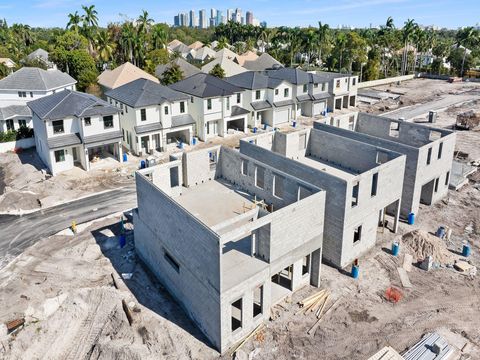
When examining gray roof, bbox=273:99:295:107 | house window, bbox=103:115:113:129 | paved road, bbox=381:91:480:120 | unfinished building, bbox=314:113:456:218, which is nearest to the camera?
unfinished building, bbox=314:113:456:218

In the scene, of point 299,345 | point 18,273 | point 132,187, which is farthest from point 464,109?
point 18,273

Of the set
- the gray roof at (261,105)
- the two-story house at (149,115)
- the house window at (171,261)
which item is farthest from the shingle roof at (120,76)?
the house window at (171,261)

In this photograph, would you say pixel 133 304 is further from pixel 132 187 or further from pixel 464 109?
pixel 464 109

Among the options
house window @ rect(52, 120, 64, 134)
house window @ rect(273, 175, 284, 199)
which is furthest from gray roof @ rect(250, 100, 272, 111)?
house window @ rect(273, 175, 284, 199)

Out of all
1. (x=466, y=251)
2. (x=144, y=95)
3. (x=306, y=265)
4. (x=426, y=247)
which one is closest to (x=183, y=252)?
(x=306, y=265)

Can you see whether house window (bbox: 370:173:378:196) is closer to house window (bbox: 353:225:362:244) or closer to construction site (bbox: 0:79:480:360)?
construction site (bbox: 0:79:480:360)

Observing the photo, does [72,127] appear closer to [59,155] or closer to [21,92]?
[59,155]
